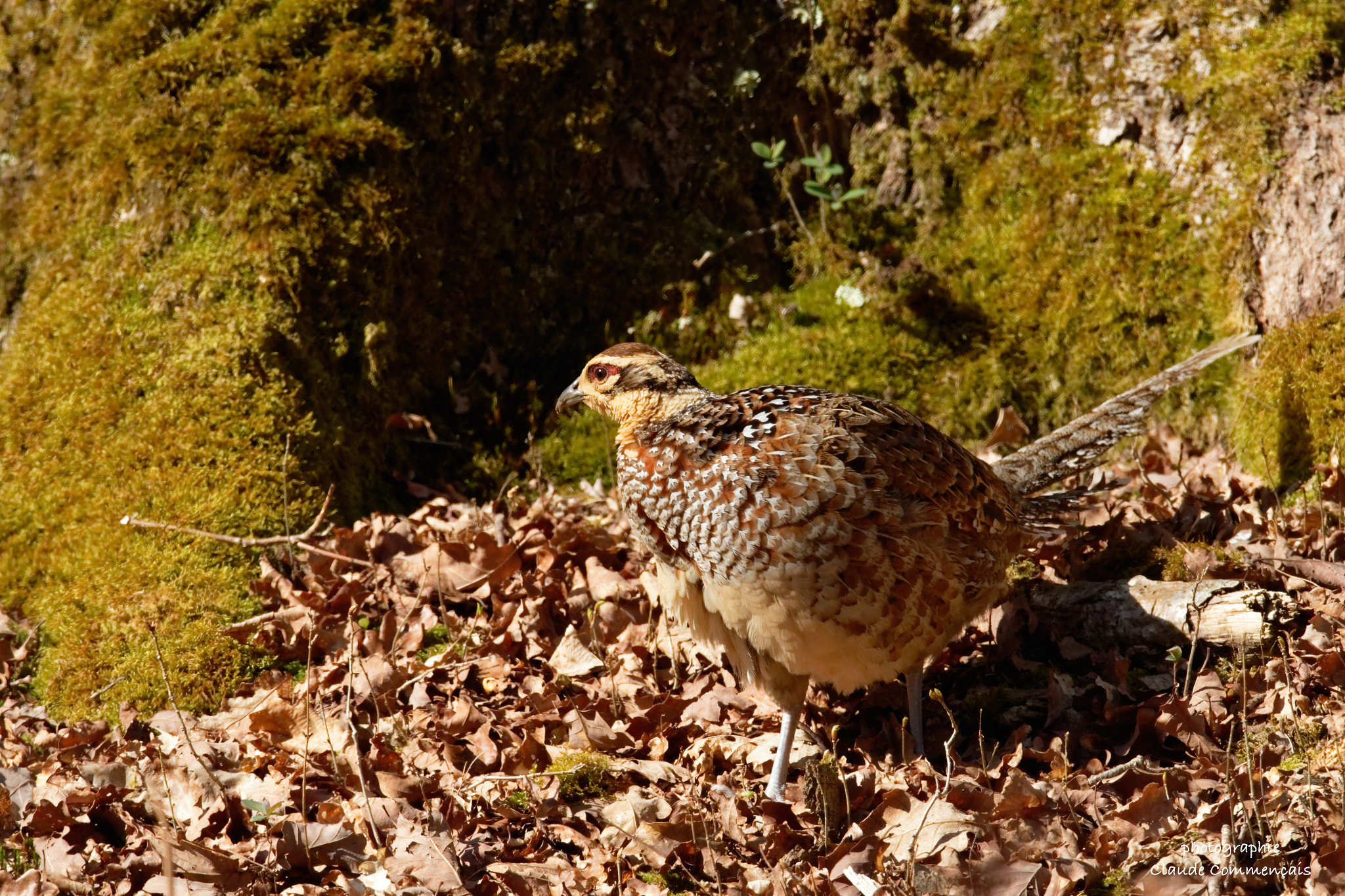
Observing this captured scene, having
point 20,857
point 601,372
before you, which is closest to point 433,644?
point 601,372

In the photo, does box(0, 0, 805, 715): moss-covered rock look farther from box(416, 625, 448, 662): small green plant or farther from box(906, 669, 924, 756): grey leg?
box(906, 669, 924, 756): grey leg

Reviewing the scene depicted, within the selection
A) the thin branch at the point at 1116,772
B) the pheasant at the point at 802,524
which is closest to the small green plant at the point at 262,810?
the pheasant at the point at 802,524

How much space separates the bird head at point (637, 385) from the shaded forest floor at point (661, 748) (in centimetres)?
106

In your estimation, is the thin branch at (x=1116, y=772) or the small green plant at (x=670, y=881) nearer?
the small green plant at (x=670, y=881)

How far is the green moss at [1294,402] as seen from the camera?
552cm

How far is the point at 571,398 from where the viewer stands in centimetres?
514

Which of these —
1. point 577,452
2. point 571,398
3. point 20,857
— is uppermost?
point 571,398

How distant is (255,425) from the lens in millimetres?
5863

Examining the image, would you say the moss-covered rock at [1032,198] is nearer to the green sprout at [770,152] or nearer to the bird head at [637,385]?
the green sprout at [770,152]

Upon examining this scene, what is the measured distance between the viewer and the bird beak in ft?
16.7

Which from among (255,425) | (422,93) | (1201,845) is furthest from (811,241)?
(1201,845)

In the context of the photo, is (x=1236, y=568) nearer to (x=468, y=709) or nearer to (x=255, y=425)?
(x=468, y=709)

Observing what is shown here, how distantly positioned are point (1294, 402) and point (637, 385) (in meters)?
3.40

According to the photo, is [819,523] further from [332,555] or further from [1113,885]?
[332,555]
